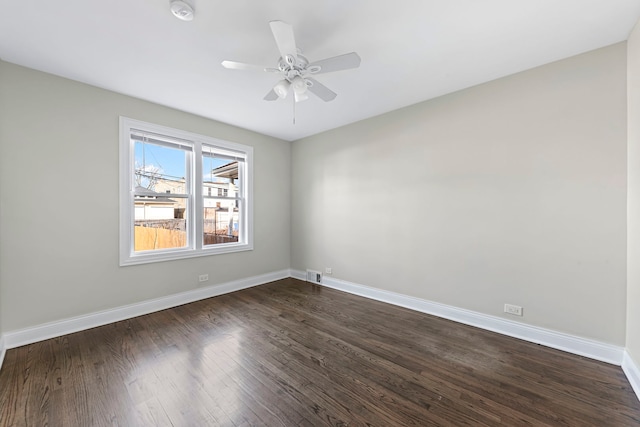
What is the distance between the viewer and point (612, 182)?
2.16 metres

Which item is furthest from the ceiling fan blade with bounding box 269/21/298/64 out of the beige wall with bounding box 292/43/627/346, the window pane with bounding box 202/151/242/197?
the window pane with bounding box 202/151/242/197

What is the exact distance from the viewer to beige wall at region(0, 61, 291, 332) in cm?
238

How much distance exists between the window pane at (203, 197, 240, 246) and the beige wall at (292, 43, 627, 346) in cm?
200

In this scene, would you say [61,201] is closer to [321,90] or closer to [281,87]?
[281,87]

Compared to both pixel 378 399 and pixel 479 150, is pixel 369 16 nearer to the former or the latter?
pixel 479 150

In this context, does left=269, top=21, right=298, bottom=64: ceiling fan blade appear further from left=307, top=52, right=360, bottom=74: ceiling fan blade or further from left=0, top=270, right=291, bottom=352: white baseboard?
left=0, top=270, right=291, bottom=352: white baseboard

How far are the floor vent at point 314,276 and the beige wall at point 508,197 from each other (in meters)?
0.62

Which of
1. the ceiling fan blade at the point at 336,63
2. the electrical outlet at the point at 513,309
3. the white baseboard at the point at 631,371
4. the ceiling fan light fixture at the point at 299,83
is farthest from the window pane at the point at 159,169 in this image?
the white baseboard at the point at 631,371

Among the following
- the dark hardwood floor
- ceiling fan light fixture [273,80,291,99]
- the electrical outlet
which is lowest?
the dark hardwood floor

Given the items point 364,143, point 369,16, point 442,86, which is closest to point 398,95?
point 442,86

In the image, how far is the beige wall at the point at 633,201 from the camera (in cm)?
189

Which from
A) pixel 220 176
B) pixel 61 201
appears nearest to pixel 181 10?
pixel 61 201

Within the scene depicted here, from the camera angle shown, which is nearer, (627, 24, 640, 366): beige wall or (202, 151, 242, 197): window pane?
(627, 24, 640, 366): beige wall

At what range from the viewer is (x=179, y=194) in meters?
3.57
